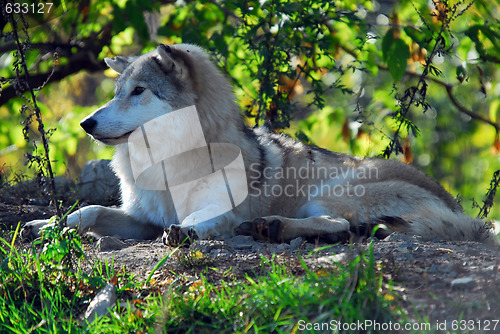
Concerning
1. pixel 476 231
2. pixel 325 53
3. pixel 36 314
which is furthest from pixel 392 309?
pixel 325 53

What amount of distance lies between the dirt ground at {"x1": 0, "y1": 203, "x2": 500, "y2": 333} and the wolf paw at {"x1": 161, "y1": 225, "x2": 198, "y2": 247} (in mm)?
84

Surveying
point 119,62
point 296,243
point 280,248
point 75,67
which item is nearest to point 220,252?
point 280,248

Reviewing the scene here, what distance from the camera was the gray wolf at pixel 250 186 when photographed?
4.11m

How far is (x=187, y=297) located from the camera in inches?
107

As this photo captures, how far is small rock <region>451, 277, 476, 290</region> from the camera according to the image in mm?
2654

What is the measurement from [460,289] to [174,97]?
2.58m

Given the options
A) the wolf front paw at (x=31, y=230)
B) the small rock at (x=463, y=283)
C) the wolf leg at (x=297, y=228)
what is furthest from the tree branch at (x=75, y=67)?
the small rock at (x=463, y=283)

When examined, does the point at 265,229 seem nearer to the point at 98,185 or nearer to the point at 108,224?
the point at 108,224

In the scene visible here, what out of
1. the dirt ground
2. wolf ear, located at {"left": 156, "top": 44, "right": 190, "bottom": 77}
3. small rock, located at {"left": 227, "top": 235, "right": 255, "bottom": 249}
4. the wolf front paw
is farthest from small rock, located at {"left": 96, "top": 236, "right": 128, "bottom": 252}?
wolf ear, located at {"left": 156, "top": 44, "right": 190, "bottom": 77}

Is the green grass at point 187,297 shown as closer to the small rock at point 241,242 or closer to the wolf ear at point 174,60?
the small rock at point 241,242

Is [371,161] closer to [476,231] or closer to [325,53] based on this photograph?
[476,231]

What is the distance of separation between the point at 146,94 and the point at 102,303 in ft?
6.33

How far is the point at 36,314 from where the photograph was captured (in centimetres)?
289

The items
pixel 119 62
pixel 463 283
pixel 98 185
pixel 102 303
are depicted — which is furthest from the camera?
pixel 98 185
